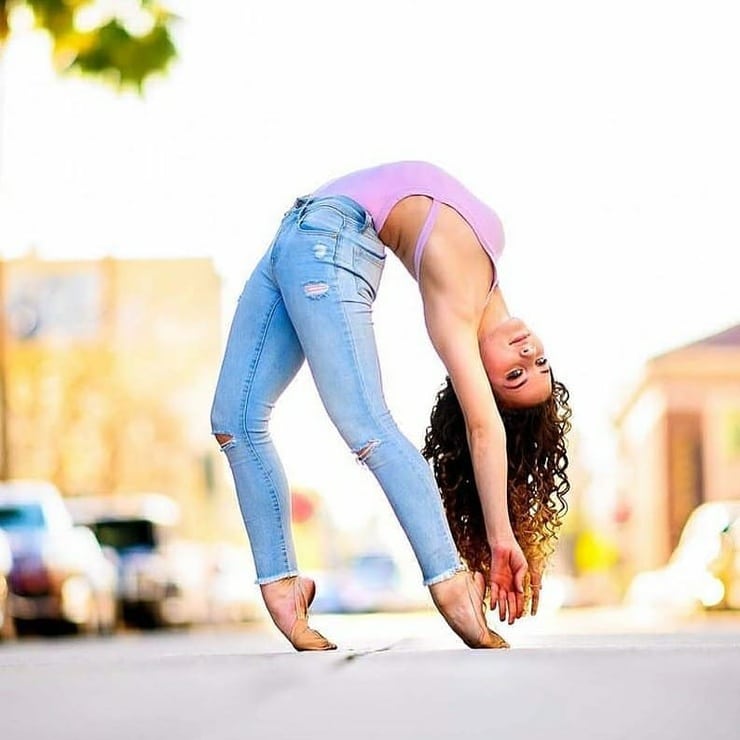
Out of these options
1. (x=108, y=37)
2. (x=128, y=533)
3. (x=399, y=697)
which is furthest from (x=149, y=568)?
(x=399, y=697)

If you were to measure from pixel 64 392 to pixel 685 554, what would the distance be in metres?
31.2

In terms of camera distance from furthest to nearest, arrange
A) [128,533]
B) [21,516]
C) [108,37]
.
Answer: [128,533] < [21,516] < [108,37]

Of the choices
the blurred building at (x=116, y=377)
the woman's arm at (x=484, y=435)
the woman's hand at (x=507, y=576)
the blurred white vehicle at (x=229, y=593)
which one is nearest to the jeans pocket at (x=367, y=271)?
the woman's arm at (x=484, y=435)

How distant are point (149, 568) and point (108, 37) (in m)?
12.7

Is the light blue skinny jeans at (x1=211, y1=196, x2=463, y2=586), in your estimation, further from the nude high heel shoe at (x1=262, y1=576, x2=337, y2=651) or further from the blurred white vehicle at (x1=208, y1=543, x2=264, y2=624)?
the blurred white vehicle at (x1=208, y1=543, x2=264, y2=624)

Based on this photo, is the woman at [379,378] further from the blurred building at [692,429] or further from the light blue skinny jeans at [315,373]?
the blurred building at [692,429]

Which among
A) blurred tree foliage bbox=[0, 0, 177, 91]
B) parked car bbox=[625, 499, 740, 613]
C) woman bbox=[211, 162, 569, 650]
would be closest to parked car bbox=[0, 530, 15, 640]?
blurred tree foliage bbox=[0, 0, 177, 91]

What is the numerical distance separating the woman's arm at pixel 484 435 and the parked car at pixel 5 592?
13424mm

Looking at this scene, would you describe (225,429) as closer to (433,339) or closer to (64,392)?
(433,339)

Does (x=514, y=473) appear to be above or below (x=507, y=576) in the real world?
above

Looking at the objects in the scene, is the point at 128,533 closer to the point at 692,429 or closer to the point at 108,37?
the point at 108,37

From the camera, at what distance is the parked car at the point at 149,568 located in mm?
28562

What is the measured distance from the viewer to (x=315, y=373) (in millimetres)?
4898

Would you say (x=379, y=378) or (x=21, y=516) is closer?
(x=379, y=378)
